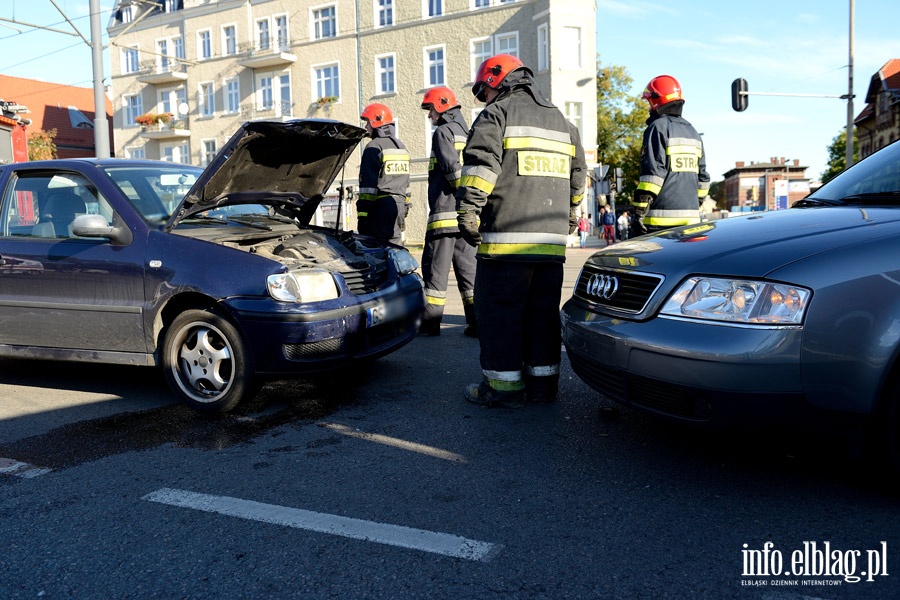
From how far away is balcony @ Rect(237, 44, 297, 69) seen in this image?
36.2 m

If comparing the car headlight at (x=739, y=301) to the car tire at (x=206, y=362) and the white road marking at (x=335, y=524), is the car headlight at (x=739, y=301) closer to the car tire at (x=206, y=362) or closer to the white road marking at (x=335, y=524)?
the white road marking at (x=335, y=524)

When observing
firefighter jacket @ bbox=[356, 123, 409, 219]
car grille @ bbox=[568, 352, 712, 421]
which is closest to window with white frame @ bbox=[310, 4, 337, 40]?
firefighter jacket @ bbox=[356, 123, 409, 219]

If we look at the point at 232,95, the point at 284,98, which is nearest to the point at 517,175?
the point at 284,98

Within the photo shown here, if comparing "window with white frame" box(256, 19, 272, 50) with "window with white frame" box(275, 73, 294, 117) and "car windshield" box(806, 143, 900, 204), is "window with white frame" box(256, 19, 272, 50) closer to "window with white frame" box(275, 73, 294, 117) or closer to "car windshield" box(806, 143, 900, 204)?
"window with white frame" box(275, 73, 294, 117)

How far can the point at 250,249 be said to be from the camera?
445cm

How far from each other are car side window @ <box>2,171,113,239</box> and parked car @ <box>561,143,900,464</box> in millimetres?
3480

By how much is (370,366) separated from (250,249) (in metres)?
1.58

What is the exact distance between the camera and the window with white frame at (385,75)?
34.6 meters

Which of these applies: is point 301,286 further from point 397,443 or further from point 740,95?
point 740,95

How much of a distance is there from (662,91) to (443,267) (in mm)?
2279

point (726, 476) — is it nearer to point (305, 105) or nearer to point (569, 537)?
point (569, 537)

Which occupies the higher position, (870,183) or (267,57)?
(267,57)

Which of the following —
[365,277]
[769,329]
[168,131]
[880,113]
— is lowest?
[769,329]

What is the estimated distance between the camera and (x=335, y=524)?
2857 millimetres
